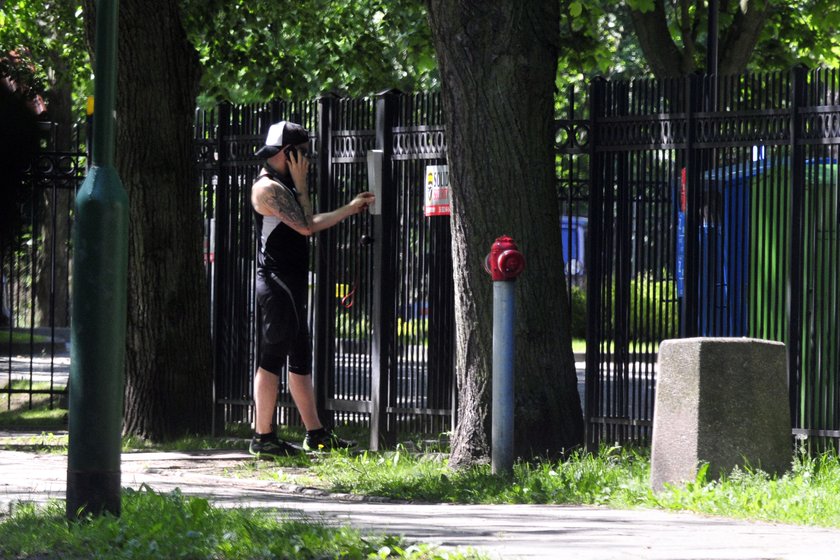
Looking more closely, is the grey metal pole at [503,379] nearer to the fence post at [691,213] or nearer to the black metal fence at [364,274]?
the fence post at [691,213]

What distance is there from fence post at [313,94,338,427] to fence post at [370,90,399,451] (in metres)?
0.51

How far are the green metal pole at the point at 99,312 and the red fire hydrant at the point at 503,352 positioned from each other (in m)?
2.56

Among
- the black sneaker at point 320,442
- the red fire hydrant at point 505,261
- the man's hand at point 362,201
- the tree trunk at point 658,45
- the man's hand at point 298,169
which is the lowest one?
the black sneaker at point 320,442

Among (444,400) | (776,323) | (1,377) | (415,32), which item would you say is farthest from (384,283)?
(415,32)

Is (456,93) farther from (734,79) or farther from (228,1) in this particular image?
(228,1)

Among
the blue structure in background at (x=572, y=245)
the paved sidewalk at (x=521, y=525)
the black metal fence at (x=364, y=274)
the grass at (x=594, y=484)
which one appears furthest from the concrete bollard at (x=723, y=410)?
the black metal fence at (x=364, y=274)

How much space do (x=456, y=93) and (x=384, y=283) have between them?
7.03 feet

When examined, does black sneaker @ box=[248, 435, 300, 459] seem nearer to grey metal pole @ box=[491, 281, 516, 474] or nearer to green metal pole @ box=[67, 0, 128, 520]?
grey metal pole @ box=[491, 281, 516, 474]

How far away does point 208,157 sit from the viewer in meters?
11.2

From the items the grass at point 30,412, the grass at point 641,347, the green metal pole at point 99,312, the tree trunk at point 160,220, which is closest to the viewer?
the green metal pole at point 99,312

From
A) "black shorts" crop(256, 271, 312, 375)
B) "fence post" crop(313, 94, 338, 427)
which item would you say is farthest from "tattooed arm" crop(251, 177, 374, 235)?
"fence post" crop(313, 94, 338, 427)

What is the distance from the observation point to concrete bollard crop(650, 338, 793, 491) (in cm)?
685

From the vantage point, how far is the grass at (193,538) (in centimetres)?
471

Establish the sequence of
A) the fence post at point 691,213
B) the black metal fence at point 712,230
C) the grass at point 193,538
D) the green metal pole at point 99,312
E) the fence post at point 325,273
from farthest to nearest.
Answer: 1. the fence post at point 325,273
2. the fence post at point 691,213
3. the black metal fence at point 712,230
4. the green metal pole at point 99,312
5. the grass at point 193,538
